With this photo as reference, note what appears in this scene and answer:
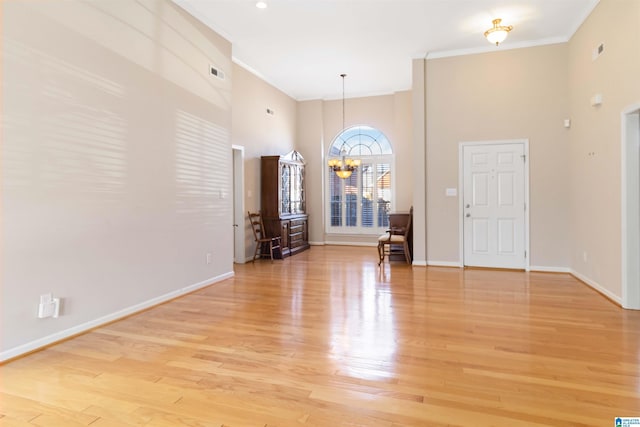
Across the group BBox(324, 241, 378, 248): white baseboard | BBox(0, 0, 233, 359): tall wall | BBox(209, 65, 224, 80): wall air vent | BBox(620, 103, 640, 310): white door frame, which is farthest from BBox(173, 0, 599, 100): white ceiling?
BBox(324, 241, 378, 248): white baseboard

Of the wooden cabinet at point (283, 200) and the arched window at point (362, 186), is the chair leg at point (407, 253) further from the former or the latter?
the arched window at point (362, 186)

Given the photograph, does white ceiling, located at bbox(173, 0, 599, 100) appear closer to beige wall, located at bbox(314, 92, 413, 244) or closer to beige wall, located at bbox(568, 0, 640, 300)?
beige wall, located at bbox(568, 0, 640, 300)

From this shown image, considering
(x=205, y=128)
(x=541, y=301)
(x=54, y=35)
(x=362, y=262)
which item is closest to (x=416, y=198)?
(x=362, y=262)

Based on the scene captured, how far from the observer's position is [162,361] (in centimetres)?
282

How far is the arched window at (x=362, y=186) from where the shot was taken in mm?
9383

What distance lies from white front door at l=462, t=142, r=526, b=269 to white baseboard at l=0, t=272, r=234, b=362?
172 inches

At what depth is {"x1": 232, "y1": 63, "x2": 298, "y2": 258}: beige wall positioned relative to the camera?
6925 millimetres

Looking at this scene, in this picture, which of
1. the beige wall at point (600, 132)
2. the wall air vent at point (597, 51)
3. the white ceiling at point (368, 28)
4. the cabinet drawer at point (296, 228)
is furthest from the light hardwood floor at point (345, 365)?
the white ceiling at point (368, 28)

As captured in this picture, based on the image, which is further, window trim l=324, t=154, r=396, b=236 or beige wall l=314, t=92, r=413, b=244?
window trim l=324, t=154, r=396, b=236

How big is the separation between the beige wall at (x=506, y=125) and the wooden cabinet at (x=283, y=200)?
113 inches

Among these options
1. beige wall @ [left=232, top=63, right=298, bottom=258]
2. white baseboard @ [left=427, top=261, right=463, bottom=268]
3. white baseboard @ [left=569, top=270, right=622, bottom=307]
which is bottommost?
white baseboard @ [left=569, top=270, right=622, bottom=307]

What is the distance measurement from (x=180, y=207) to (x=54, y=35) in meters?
2.16

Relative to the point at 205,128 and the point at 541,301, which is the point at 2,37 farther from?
the point at 541,301

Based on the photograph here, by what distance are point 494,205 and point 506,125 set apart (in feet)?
4.28
